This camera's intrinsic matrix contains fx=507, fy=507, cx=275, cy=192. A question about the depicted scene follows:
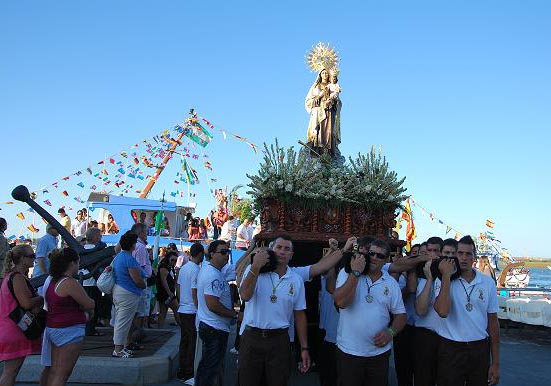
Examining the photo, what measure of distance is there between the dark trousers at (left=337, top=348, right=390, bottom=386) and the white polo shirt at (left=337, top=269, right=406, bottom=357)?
0.15 feet

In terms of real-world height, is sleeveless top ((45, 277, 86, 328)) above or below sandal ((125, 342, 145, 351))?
above

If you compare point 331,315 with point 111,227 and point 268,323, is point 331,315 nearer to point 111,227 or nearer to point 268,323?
point 268,323

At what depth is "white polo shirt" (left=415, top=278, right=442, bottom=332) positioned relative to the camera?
4377mm

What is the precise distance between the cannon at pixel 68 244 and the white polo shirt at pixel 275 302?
3.25m

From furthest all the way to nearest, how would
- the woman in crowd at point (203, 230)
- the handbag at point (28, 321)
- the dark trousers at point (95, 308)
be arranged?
the woman in crowd at point (203, 230)
the dark trousers at point (95, 308)
the handbag at point (28, 321)

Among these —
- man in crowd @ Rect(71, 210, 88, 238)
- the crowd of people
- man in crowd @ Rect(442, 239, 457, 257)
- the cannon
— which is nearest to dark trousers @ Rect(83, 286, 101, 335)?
the cannon

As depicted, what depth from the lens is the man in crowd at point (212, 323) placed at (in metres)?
5.10

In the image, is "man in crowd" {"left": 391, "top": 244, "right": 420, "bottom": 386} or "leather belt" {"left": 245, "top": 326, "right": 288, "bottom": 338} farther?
A: "man in crowd" {"left": 391, "top": 244, "right": 420, "bottom": 386}

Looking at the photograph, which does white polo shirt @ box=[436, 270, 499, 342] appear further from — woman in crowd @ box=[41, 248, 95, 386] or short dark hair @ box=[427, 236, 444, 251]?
woman in crowd @ box=[41, 248, 95, 386]

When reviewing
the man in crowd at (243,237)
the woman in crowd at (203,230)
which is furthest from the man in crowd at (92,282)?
the woman in crowd at (203,230)

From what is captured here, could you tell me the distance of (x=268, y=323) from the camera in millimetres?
4098

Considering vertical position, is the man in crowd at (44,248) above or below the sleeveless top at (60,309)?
above

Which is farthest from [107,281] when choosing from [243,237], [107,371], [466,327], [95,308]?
[243,237]

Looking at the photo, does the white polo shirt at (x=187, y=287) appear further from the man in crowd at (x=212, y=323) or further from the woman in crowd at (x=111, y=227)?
the woman in crowd at (x=111, y=227)
